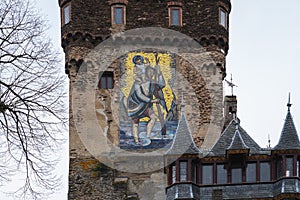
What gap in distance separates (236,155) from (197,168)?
5.10 feet

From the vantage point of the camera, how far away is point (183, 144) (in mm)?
45812

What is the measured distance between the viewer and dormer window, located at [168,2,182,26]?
5722 centimetres

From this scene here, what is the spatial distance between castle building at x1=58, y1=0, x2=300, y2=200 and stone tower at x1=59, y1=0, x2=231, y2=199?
5 centimetres

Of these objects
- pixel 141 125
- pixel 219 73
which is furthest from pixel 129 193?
pixel 219 73

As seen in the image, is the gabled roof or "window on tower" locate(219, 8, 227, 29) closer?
the gabled roof

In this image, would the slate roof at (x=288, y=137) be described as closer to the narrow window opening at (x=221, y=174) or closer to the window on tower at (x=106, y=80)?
the narrow window opening at (x=221, y=174)

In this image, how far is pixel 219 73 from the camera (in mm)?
56781

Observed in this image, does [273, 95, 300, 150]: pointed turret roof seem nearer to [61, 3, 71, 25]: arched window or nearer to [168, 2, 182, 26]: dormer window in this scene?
[168, 2, 182, 26]: dormer window

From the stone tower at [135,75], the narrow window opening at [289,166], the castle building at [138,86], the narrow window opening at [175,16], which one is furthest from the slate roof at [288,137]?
the narrow window opening at [175,16]

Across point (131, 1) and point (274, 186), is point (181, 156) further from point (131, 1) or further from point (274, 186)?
point (131, 1)

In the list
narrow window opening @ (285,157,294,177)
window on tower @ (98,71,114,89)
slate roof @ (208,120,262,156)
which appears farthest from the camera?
window on tower @ (98,71,114,89)

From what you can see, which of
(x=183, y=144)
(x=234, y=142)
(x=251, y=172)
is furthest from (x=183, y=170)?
(x=251, y=172)

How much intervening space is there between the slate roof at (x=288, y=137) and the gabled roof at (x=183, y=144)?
314cm

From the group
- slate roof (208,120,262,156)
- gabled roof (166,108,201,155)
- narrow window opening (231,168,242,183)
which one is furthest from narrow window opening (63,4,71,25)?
narrow window opening (231,168,242,183)
